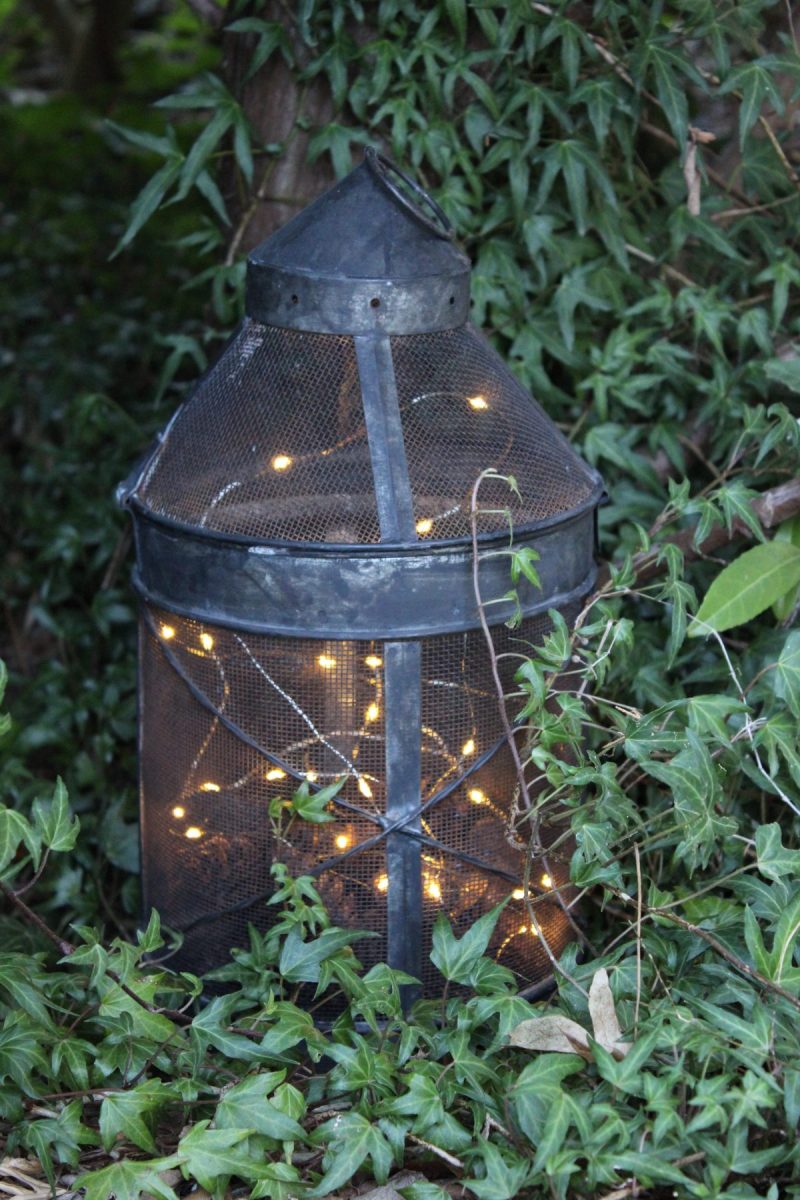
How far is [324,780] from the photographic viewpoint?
2.46m

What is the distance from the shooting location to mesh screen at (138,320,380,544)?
2.40 meters

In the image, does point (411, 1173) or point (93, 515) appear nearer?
point (411, 1173)

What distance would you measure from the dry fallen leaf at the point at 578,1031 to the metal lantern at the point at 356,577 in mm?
231

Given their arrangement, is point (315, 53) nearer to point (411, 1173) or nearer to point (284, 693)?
point (284, 693)

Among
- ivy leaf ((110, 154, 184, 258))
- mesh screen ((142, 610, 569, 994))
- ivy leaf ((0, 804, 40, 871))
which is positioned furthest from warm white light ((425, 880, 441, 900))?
ivy leaf ((110, 154, 184, 258))

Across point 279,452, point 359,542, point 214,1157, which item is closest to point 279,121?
point 279,452

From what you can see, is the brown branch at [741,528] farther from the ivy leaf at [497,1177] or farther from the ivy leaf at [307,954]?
the ivy leaf at [497,1177]

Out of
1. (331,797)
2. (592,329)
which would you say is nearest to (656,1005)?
(331,797)

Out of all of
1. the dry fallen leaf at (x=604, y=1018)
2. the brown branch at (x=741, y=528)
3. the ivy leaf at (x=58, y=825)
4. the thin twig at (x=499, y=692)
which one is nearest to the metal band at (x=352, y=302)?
the thin twig at (x=499, y=692)

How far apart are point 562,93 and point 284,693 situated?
64.3 inches

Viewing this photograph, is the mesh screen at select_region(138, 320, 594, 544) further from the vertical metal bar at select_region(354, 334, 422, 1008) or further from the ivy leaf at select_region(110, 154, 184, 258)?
the ivy leaf at select_region(110, 154, 184, 258)

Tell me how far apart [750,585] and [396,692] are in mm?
912

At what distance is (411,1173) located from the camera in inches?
88.4

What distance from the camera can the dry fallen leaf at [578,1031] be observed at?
2.19 m
